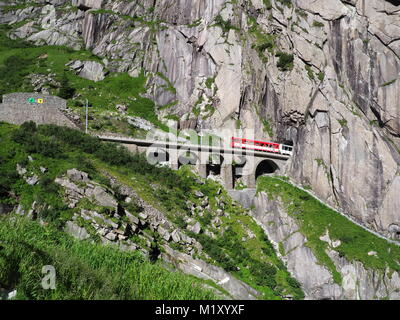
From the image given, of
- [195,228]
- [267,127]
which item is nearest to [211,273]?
[195,228]

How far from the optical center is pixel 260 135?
44.8 meters

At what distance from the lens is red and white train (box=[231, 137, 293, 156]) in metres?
39.0

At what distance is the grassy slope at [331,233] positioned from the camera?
2809 centimetres

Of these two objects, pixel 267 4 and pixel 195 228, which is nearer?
pixel 195 228

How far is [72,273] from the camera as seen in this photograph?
8.06 meters

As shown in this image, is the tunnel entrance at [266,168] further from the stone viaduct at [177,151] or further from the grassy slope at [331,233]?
the grassy slope at [331,233]

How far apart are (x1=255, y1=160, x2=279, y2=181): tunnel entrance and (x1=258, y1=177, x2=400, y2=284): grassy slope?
4.98 meters

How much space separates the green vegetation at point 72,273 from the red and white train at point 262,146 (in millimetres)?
28767

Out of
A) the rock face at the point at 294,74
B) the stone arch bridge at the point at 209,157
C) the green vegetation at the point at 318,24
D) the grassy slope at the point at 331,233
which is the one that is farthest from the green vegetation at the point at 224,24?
the grassy slope at the point at 331,233

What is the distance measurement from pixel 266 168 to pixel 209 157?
11777 millimetres

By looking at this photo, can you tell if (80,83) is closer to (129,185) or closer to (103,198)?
(129,185)
